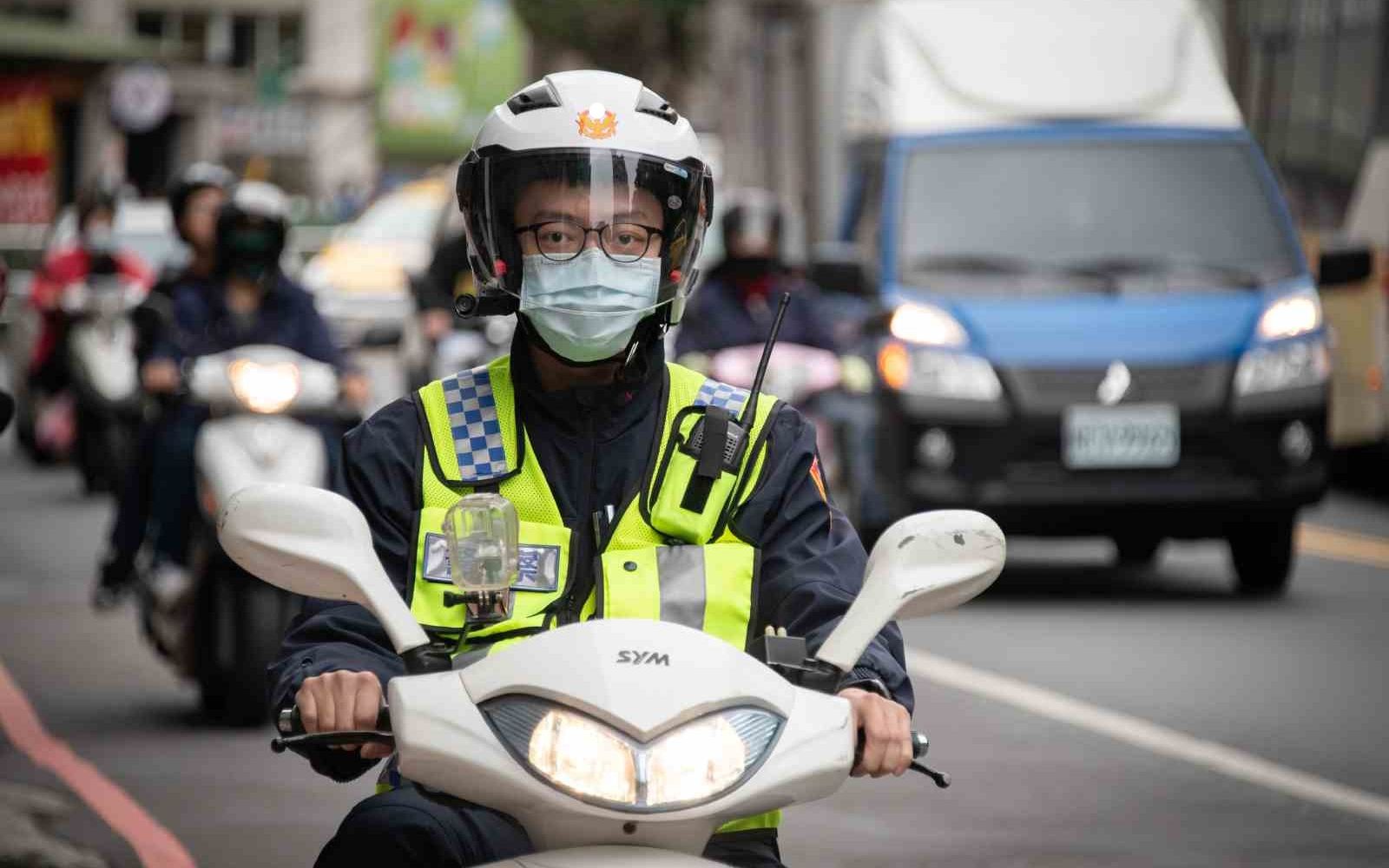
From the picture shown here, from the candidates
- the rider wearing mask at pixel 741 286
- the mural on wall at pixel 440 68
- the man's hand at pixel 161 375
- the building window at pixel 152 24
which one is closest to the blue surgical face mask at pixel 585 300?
the man's hand at pixel 161 375

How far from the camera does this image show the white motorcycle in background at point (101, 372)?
1902 cm

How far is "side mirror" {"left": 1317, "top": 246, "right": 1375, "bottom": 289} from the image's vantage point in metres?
12.9

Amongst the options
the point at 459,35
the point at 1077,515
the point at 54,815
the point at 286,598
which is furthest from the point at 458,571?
the point at 459,35

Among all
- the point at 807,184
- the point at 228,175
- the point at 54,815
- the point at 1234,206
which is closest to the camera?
the point at 54,815

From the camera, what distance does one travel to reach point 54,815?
7879 millimetres

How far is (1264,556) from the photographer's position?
1287 cm

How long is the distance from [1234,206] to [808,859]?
685 cm

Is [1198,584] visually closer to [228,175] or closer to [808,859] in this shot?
[228,175]

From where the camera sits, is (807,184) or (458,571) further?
(807,184)

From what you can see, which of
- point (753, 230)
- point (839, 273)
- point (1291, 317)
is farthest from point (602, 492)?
point (753, 230)

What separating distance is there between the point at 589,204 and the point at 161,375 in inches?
248

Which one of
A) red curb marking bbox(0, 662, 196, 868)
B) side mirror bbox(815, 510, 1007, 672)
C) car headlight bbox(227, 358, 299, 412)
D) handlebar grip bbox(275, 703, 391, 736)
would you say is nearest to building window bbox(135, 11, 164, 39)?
red curb marking bbox(0, 662, 196, 868)

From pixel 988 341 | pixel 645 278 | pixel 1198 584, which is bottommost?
pixel 1198 584

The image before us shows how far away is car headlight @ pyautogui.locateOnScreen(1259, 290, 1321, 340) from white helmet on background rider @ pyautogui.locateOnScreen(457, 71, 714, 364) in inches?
345
